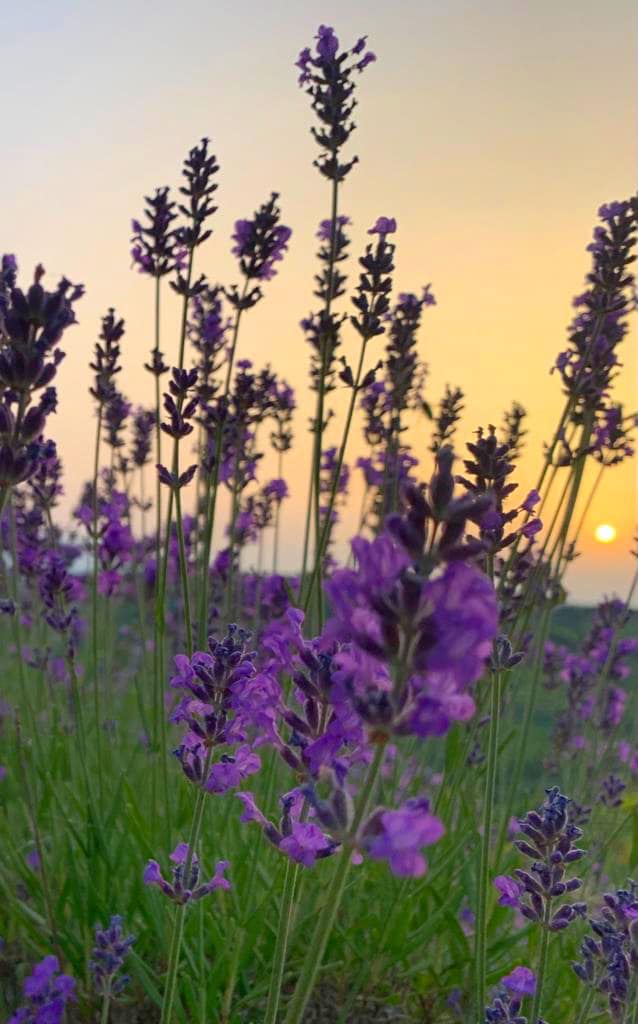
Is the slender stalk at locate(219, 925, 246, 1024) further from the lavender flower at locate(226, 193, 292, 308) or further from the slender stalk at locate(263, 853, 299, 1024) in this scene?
the lavender flower at locate(226, 193, 292, 308)

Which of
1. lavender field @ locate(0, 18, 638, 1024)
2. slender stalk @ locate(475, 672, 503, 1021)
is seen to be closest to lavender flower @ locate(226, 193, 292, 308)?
lavender field @ locate(0, 18, 638, 1024)

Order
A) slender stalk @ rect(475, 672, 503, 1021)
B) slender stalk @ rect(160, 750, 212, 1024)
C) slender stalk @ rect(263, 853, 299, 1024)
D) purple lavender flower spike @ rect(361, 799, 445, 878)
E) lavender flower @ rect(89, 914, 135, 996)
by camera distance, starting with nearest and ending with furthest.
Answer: purple lavender flower spike @ rect(361, 799, 445, 878) → slender stalk @ rect(263, 853, 299, 1024) → slender stalk @ rect(160, 750, 212, 1024) → slender stalk @ rect(475, 672, 503, 1021) → lavender flower @ rect(89, 914, 135, 996)

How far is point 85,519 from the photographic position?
4.76 metres

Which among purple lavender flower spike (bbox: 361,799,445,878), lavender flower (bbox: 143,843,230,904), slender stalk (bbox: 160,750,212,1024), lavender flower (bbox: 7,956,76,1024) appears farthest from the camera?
lavender flower (bbox: 7,956,76,1024)

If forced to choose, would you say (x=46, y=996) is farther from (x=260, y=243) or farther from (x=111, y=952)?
(x=260, y=243)

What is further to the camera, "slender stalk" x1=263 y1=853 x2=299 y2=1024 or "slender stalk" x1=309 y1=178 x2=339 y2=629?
"slender stalk" x1=309 y1=178 x2=339 y2=629

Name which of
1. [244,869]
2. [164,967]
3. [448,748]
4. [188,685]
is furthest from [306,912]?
[188,685]

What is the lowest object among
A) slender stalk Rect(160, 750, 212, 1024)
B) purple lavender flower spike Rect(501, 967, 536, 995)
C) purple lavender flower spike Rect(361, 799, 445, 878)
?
purple lavender flower spike Rect(501, 967, 536, 995)

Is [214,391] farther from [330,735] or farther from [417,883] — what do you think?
[330,735]

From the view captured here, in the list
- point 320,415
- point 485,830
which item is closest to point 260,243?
point 320,415

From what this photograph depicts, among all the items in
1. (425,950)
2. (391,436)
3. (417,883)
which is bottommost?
(425,950)

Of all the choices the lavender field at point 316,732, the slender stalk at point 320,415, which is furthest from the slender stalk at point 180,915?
the slender stalk at point 320,415

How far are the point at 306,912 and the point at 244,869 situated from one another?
0.71ft

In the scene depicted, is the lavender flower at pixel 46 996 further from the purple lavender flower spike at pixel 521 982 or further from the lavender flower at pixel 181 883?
the purple lavender flower spike at pixel 521 982
